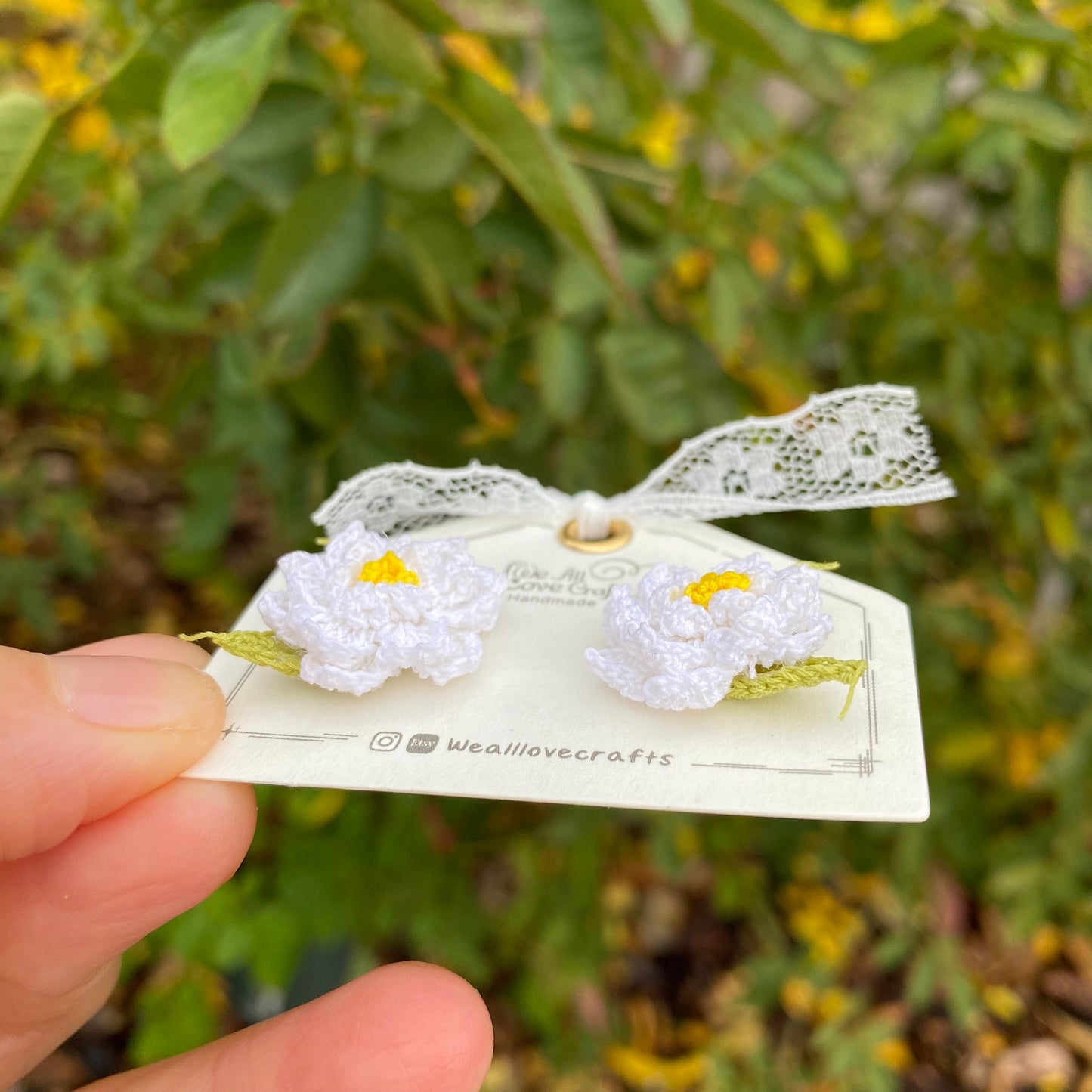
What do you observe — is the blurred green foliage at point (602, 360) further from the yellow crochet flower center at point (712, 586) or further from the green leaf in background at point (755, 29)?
the yellow crochet flower center at point (712, 586)

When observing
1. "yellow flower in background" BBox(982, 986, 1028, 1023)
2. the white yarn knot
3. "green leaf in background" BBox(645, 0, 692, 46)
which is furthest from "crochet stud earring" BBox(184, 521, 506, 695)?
"yellow flower in background" BBox(982, 986, 1028, 1023)

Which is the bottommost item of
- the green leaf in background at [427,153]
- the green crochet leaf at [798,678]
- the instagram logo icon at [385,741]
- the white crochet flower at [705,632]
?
the green crochet leaf at [798,678]

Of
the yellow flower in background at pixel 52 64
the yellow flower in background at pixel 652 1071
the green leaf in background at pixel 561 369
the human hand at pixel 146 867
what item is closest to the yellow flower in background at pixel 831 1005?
the yellow flower in background at pixel 652 1071

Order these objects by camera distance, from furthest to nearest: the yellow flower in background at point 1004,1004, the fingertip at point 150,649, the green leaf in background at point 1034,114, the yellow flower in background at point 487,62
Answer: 1. the yellow flower in background at point 1004,1004
2. the yellow flower in background at point 487,62
3. the green leaf in background at point 1034,114
4. the fingertip at point 150,649

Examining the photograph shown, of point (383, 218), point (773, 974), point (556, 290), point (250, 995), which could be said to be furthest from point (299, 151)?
point (773, 974)

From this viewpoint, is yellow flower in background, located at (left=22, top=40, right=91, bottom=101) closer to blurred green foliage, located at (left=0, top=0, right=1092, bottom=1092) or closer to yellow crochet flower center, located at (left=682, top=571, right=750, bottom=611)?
A: blurred green foliage, located at (left=0, top=0, right=1092, bottom=1092)

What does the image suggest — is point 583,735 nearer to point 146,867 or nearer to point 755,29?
point 146,867
